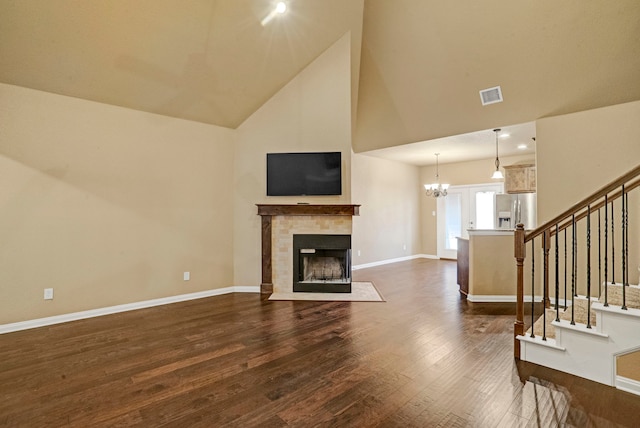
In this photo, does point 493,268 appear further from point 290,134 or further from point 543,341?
point 290,134

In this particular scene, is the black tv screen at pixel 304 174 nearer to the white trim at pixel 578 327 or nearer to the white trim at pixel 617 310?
the white trim at pixel 578 327

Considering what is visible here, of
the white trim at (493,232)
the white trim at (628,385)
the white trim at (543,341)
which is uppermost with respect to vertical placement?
the white trim at (493,232)

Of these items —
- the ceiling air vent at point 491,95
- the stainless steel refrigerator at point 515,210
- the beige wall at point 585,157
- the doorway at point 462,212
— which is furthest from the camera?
the doorway at point 462,212

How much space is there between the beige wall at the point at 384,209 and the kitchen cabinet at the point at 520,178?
2577 millimetres

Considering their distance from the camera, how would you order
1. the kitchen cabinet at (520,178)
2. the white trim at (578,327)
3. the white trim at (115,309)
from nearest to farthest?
the white trim at (578,327) → the white trim at (115,309) → the kitchen cabinet at (520,178)

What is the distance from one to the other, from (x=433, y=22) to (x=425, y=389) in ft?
15.4

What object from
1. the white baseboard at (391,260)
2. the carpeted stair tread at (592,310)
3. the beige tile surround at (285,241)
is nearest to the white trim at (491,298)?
the carpeted stair tread at (592,310)

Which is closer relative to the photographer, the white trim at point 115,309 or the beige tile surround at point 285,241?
the white trim at point 115,309

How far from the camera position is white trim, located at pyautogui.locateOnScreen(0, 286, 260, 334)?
349 cm

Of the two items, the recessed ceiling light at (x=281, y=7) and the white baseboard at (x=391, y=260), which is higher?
the recessed ceiling light at (x=281, y=7)

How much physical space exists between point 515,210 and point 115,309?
26.7ft

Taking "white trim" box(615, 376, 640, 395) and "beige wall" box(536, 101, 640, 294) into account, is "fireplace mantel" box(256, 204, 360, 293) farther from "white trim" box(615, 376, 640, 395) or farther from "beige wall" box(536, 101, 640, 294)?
"white trim" box(615, 376, 640, 395)

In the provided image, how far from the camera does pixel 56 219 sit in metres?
3.72

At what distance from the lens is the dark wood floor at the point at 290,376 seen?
1.95 m
